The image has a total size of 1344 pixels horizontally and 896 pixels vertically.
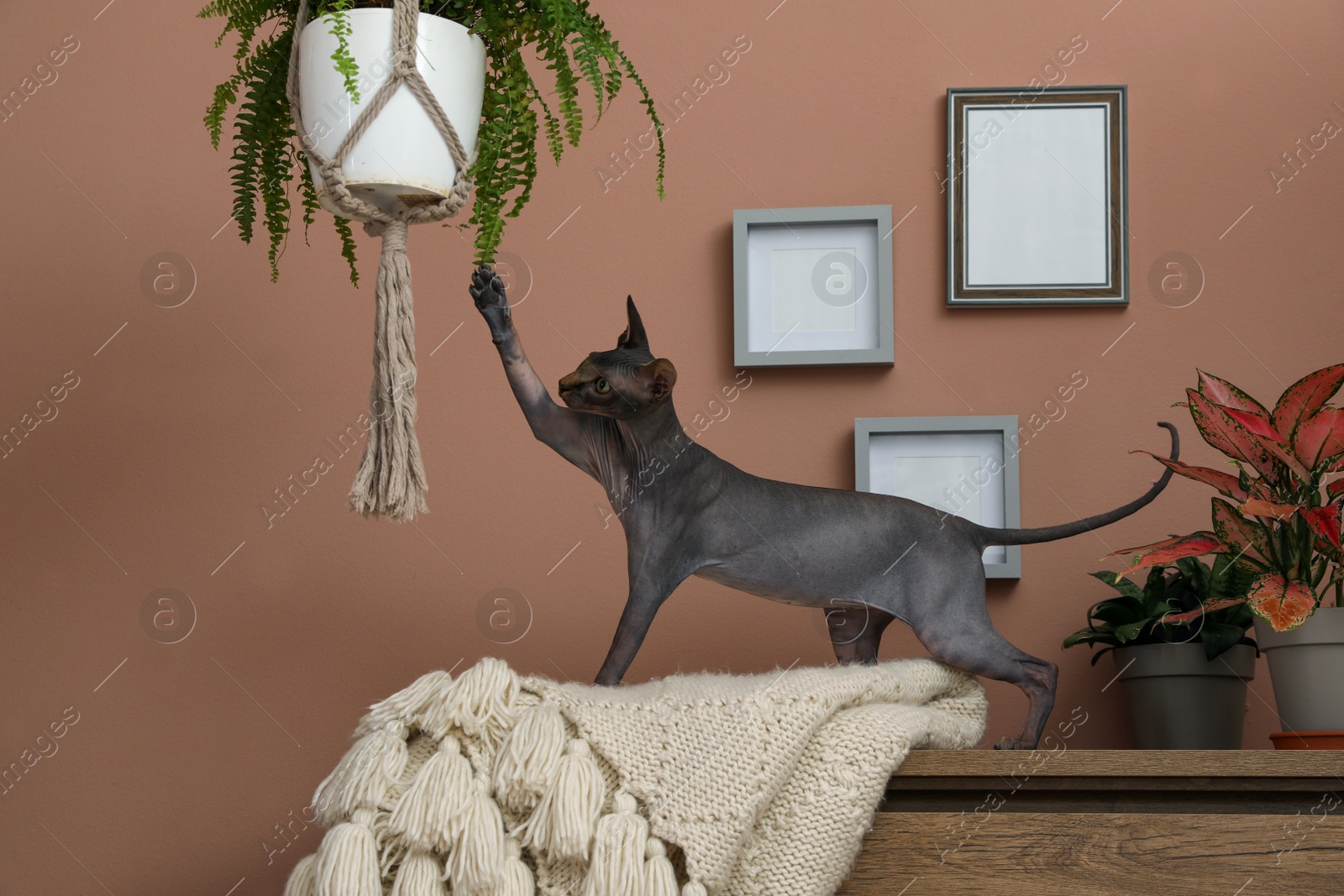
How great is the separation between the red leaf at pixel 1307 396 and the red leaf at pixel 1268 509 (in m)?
0.08

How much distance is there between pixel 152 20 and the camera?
1.61 m

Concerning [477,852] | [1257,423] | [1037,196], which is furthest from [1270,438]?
[477,852]

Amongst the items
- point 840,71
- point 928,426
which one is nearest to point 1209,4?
point 840,71

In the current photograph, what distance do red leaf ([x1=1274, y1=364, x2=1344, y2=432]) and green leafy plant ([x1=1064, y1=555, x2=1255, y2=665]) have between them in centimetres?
16

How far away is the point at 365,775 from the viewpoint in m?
0.95

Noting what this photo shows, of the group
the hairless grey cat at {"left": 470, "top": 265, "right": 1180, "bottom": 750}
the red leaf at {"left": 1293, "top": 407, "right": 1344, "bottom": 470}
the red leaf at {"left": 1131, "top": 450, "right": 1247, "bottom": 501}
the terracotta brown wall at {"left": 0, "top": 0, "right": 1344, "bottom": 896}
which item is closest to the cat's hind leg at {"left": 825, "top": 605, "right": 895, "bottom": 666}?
the hairless grey cat at {"left": 470, "top": 265, "right": 1180, "bottom": 750}

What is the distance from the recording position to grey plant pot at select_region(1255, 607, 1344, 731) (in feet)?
3.55

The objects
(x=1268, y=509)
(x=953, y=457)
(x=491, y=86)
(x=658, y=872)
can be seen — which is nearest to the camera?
(x=658, y=872)

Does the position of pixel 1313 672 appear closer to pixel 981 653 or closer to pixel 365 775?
pixel 981 653

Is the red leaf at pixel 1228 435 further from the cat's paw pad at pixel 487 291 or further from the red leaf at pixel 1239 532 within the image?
the cat's paw pad at pixel 487 291

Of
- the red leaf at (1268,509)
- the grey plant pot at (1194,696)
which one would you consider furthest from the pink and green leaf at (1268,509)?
the grey plant pot at (1194,696)

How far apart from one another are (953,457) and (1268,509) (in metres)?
0.46

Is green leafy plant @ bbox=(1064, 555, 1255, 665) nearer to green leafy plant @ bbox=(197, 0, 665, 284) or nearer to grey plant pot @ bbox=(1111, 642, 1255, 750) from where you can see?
grey plant pot @ bbox=(1111, 642, 1255, 750)

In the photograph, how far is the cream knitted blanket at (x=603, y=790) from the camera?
0.91 metres
